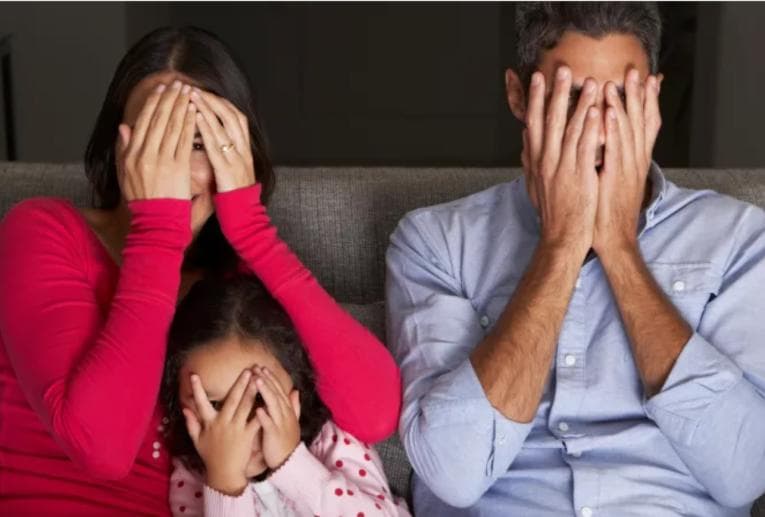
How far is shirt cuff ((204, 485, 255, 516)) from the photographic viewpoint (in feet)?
5.23

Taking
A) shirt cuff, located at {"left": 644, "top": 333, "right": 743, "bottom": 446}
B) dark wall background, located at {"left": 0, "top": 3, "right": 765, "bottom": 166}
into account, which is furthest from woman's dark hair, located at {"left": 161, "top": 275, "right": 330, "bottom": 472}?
dark wall background, located at {"left": 0, "top": 3, "right": 765, "bottom": 166}

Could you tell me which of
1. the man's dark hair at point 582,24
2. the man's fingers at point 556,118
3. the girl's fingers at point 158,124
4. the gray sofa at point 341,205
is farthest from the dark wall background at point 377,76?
the girl's fingers at point 158,124

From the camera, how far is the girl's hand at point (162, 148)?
1636mm

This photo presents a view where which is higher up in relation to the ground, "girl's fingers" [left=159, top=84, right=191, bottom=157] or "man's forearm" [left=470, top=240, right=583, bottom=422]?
"girl's fingers" [left=159, top=84, right=191, bottom=157]

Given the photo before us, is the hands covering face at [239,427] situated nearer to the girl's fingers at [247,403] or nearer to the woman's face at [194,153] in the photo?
the girl's fingers at [247,403]

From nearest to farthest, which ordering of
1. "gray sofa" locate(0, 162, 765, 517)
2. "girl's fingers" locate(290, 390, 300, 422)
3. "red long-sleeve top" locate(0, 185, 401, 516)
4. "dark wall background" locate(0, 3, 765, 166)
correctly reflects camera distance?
"red long-sleeve top" locate(0, 185, 401, 516)
"girl's fingers" locate(290, 390, 300, 422)
"gray sofa" locate(0, 162, 765, 517)
"dark wall background" locate(0, 3, 765, 166)

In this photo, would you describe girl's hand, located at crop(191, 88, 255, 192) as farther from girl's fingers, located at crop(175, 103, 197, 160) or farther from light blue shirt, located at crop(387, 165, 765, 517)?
light blue shirt, located at crop(387, 165, 765, 517)

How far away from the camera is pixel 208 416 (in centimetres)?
161

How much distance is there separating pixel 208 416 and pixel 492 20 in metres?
3.39

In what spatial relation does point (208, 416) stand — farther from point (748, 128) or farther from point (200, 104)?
point (748, 128)

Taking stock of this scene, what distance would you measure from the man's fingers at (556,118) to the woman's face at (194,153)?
43 cm

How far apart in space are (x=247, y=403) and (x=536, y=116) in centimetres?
52

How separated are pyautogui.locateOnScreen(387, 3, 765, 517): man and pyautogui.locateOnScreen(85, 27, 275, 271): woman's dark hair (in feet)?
0.79

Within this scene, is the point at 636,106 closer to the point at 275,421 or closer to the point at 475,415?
the point at 475,415
